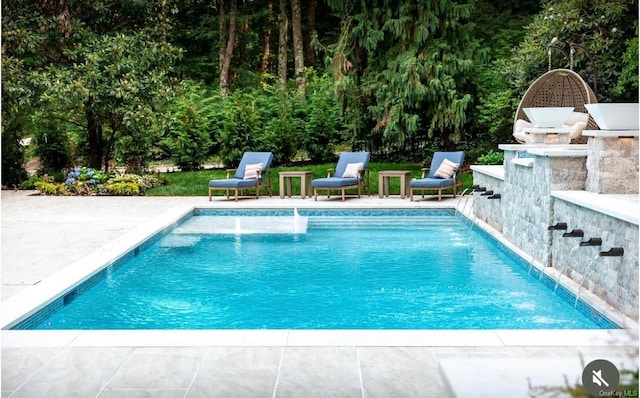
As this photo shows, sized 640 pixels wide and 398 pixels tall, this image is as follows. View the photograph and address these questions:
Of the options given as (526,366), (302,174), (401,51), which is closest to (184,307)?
(526,366)

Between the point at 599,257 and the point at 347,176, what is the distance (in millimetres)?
7578

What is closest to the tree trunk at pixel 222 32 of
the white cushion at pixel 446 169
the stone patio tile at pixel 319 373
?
the white cushion at pixel 446 169

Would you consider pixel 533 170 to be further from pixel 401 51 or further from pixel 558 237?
pixel 401 51

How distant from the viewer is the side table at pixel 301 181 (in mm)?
13070

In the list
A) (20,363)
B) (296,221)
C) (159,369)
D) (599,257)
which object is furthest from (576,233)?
(296,221)

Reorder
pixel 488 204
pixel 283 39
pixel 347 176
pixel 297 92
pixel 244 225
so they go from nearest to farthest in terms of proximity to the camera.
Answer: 1. pixel 488 204
2. pixel 244 225
3. pixel 347 176
4. pixel 297 92
5. pixel 283 39

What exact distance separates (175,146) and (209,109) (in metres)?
1.18

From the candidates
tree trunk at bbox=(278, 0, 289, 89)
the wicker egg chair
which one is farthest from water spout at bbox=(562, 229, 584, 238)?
tree trunk at bbox=(278, 0, 289, 89)

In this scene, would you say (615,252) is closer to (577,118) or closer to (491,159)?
(577,118)

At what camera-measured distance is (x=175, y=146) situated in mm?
16203

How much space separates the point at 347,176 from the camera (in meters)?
13.0

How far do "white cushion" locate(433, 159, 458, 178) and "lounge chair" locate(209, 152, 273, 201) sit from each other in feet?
9.77

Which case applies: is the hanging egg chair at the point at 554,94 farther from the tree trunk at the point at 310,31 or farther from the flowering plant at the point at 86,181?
the tree trunk at the point at 310,31

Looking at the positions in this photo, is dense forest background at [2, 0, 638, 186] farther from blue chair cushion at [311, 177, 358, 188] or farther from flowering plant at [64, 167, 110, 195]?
blue chair cushion at [311, 177, 358, 188]
